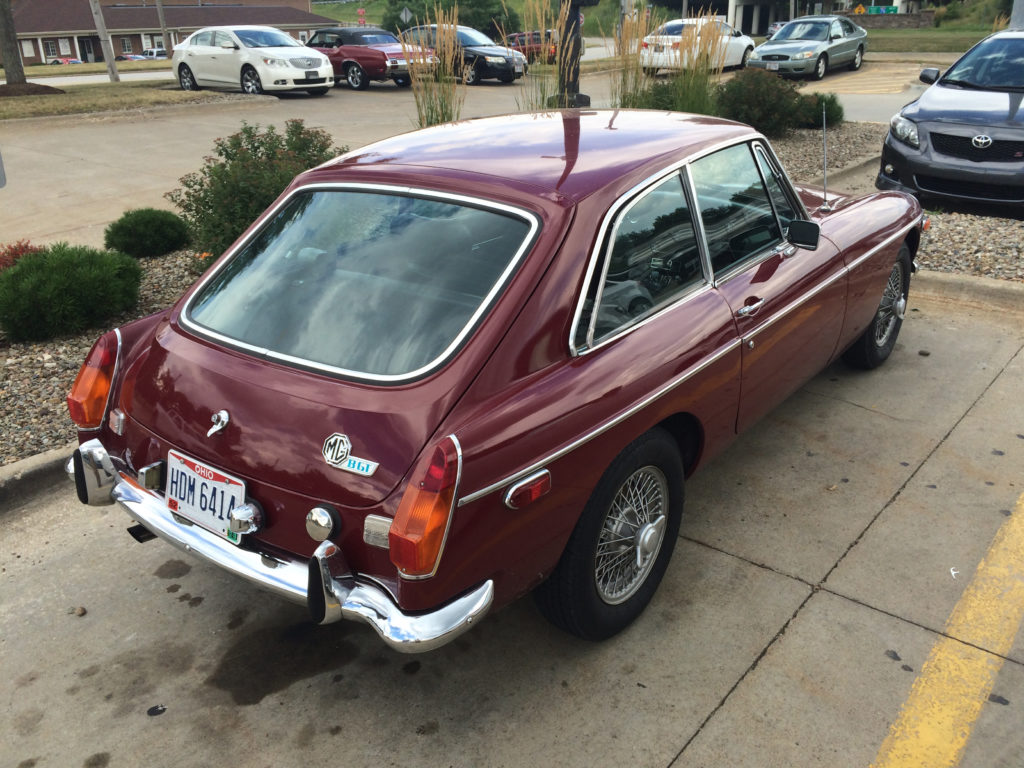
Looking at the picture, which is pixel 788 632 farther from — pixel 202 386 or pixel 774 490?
pixel 202 386

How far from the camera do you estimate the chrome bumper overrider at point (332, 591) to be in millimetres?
2408

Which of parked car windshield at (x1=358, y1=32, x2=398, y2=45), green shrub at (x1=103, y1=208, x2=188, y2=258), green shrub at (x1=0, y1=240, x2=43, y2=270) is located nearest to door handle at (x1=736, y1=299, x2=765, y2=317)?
green shrub at (x1=0, y1=240, x2=43, y2=270)

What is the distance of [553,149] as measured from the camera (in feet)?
11.0

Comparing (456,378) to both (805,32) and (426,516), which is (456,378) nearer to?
(426,516)

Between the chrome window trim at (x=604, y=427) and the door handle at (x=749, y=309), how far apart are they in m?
0.11

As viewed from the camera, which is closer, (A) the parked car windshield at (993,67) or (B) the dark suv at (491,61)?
(A) the parked car windshield at (993,67)

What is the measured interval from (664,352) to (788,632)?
3.63ft

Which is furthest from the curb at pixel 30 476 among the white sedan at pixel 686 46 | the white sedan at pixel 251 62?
the white sedan at pixel 251 62

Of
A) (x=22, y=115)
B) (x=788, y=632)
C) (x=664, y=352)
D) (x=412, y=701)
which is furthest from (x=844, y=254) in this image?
(x=22, y=115)

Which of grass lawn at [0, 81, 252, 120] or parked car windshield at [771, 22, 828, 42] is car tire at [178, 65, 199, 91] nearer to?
grass lawn at [0, 81, 252, 120]

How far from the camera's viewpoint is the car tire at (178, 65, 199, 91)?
20422mm

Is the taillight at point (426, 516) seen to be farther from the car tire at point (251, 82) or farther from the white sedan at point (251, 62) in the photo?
the car tire at point (251, 82)

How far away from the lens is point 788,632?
3166 mm

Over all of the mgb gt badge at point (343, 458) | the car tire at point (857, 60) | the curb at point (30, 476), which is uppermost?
the car tire at point (857, 60)
